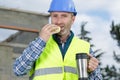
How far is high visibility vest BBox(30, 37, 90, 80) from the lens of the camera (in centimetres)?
347

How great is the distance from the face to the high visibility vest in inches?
5.0

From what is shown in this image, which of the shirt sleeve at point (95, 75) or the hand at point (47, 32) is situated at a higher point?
the hand at point (47, 32)

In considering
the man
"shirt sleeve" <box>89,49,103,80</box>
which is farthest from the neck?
"shirt sleeve" <box>89,49,103,80</box>

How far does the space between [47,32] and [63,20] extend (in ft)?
0.56

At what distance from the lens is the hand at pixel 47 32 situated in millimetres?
3395

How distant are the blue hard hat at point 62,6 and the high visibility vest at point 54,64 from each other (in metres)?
0.24

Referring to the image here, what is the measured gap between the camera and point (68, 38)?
12.0 ft

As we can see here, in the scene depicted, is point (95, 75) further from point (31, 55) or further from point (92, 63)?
point (31, 55)

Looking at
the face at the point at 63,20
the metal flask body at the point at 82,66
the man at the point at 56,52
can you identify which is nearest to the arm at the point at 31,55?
the man at the point at 56,52

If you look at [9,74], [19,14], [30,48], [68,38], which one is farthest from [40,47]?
[19,14]

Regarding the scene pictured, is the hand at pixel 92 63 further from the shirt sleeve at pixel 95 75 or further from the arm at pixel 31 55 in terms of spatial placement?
the arm at pixel 31 55

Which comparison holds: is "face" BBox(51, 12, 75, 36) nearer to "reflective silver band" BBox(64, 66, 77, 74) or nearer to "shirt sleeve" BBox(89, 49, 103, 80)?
"reflective silver band" BBox(64, 66, 77, 74)

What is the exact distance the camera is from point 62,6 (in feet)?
11.6

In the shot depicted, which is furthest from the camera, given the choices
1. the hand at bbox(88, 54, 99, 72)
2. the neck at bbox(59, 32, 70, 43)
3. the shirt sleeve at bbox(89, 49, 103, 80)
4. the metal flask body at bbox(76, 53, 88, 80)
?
the neck at bbox(59, 32, 70, 43)
